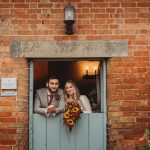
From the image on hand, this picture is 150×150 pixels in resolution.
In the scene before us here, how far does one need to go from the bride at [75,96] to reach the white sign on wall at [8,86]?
34.6 inches

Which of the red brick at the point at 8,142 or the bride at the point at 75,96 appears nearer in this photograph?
the red brick at the point at 8,142

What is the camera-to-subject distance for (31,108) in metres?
7.30

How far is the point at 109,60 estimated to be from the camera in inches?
287

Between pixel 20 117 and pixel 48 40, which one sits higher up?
pixel 48 40

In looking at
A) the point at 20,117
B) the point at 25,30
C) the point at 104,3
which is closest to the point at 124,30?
the point at 104,3

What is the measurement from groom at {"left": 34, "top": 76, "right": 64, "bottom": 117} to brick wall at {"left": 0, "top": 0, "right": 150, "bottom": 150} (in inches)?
9.1

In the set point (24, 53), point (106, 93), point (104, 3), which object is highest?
point (104, 3)

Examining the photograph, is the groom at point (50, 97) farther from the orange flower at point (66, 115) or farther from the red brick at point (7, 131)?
the red brick at point (7, 131)

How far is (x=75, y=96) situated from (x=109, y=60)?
2.76ft

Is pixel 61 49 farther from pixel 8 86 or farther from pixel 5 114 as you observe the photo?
pixel 5 114

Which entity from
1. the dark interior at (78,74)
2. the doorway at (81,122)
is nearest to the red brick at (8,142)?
the doorway at (81,122)

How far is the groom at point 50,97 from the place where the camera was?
7.31m

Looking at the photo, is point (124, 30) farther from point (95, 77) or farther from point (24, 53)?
point (24, 53)

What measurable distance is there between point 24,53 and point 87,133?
5.53 ft
